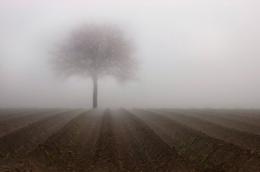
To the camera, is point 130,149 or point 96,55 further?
point 96,55

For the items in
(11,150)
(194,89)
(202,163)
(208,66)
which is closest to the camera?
(202,163)

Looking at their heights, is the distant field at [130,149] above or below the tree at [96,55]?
below

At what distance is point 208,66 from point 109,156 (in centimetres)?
7506

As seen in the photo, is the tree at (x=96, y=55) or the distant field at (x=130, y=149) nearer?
the distant field at (x=130, y=149)

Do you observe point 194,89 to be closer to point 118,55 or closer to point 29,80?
point 118,55

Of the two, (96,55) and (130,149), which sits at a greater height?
(96,55)

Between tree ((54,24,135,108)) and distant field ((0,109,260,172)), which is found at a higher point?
tree ((54,24,135,108))

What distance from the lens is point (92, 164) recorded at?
35.5 ft

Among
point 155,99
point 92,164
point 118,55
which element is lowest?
point 92,164

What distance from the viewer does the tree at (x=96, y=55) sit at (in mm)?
42312

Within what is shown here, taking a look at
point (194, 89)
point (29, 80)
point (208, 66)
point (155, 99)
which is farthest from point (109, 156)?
point (208, 66)

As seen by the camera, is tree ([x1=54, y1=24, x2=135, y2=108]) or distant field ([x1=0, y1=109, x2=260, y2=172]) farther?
tree ([x1=54, y1=24, x2=135, y2=108])

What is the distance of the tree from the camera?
139ft

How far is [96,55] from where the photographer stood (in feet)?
139
